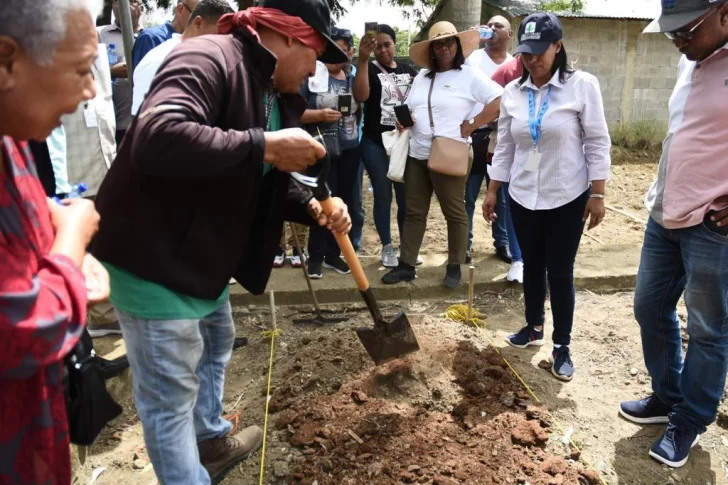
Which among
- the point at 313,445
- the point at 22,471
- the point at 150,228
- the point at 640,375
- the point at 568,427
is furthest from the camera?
the point at 640,375

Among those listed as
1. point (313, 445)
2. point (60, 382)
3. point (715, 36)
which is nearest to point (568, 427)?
point (313, 445)

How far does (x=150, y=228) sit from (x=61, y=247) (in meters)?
0.62

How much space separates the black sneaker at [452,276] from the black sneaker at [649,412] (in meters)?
1.94

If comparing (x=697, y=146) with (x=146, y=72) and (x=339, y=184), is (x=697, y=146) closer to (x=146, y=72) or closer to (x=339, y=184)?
(x=146, y=72)

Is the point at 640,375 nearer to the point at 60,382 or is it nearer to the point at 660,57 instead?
the point at 60,382

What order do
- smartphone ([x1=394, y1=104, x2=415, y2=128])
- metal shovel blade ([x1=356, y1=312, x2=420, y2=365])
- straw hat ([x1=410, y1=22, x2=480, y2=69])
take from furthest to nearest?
1. smartphone ([x1=394, y1=104, x2=415, y2=128])
2. straw hat ([x1=410, y1=22, x2=480, y2=69])
3. metal shovel blade ([x1=356, y1=312, x2=420, y2=365])

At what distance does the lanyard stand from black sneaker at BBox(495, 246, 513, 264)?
2152 mm

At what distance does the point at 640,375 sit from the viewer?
12.4 feet

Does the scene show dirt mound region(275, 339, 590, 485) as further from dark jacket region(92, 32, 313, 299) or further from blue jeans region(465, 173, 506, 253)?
blue jeans region(465, 173, 506, 253)

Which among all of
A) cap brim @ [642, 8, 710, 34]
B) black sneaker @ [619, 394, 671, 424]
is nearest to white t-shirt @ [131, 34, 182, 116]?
cap brim @ [642, 8, 710, 34]

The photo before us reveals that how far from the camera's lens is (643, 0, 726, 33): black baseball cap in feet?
7.82

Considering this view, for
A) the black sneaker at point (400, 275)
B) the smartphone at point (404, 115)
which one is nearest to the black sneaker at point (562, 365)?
the black sneaker at point (400, 275)

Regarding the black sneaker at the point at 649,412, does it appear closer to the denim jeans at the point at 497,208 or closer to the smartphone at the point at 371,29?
the denim jeans at the point at 497,208

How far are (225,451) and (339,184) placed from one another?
2.89 metres
